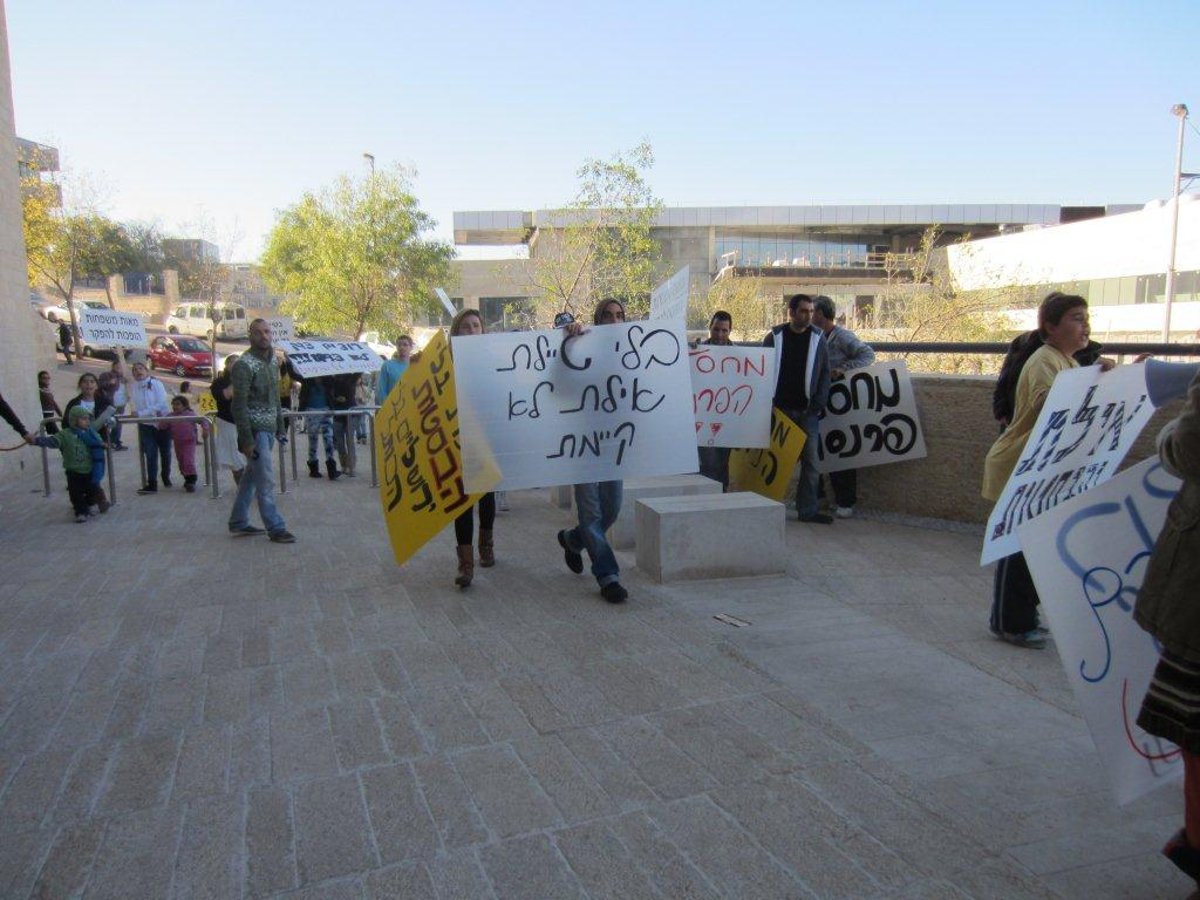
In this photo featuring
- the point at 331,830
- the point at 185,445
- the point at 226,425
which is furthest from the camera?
the point at 185,445

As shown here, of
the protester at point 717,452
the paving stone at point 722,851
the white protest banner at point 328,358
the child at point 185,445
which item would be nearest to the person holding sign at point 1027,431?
the paving stone at point 722,851

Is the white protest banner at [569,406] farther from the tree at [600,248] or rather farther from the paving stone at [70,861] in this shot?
the tree at [600,248]

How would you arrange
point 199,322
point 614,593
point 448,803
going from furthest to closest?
point 199,322 → point 614,593 → point 448,803

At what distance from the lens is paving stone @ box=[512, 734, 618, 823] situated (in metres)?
2.88

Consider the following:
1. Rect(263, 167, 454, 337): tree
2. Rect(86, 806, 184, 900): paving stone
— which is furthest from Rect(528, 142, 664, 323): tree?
Rect(86, 806, 184, 900): paving stone

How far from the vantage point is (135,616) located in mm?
5121

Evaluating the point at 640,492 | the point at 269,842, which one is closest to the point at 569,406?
the point at 640,492

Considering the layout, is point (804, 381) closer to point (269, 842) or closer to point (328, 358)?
point (269, 842)

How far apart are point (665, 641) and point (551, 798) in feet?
5.37

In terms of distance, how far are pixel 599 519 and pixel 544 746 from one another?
2.16m

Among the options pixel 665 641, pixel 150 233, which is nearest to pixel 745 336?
pixel 665 641

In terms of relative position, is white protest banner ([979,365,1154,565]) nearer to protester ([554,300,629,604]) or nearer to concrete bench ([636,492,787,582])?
concrete bench ([636,492,787,582])

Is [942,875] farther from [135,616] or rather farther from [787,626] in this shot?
[135,616]

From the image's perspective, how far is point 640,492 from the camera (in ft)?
22.8
